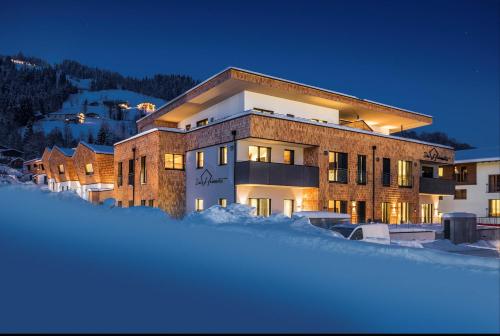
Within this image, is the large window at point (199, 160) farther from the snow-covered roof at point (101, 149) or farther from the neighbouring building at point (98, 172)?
the snow-covered roof at point (101, 149)

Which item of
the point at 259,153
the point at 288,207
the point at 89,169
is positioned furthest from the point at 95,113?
the point at 288,207

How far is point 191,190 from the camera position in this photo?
26688 mm

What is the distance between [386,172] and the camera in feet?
92.8

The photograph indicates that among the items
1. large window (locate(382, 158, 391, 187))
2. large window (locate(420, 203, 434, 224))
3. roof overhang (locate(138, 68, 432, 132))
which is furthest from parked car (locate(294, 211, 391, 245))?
large window (locate(420, 203, 434, 224))

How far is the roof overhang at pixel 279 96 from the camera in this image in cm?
2445

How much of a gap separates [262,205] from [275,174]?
226 centimetres

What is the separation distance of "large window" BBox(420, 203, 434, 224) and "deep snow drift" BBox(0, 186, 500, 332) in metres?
24.4

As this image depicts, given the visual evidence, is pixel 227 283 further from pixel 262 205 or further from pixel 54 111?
pixel 54 111

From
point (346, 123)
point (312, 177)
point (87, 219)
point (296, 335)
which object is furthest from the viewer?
point (346, 123)

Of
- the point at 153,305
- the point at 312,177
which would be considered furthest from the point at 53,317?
the point at 312,177

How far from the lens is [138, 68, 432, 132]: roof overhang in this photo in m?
24.5

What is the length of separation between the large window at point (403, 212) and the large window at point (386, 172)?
208 centimetres

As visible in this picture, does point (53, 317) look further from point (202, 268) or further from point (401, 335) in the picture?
point (401, 335)

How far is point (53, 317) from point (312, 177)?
20.3m
